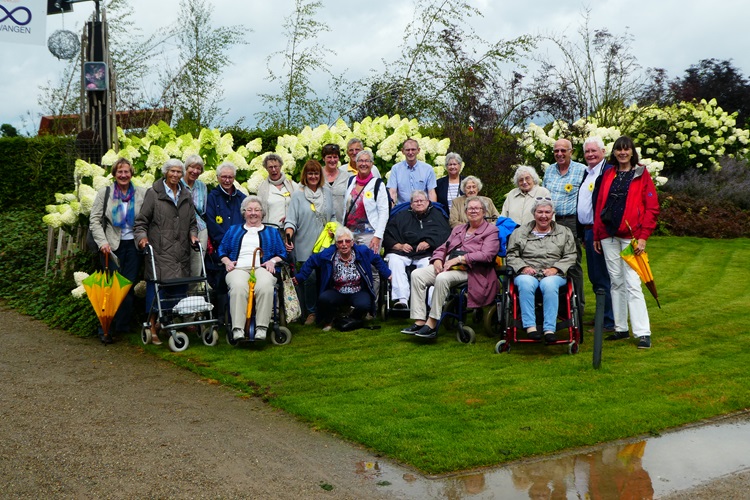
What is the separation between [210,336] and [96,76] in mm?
4201

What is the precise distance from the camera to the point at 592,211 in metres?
8.49

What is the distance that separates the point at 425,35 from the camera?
Answer: 15273mm

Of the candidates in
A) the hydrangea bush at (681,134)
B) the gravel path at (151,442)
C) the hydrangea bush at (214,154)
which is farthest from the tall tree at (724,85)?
the gravel path at (151,442)

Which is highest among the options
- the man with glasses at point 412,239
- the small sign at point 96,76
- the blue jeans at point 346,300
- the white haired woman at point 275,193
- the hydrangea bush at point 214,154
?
the small sign at point 96,76

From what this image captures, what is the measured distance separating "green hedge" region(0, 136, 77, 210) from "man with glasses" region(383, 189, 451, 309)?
28.8ft

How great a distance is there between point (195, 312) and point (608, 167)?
4141mm

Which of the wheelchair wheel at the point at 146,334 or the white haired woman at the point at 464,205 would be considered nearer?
the wheelchair wheel at the point at 146,334

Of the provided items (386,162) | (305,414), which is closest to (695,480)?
(305,414)

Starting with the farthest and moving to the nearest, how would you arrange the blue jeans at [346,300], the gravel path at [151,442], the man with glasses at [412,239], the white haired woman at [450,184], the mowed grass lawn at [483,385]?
the white haired woman at [450,184] < the man with glasses at [412,239] < the blue jeans at [346,300] < the mowed grass lawn at [483,385] < the gravel path at [151,442]

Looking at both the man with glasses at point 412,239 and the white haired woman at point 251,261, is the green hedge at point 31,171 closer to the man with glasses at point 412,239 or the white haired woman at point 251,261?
the white haired woman at point 251,261

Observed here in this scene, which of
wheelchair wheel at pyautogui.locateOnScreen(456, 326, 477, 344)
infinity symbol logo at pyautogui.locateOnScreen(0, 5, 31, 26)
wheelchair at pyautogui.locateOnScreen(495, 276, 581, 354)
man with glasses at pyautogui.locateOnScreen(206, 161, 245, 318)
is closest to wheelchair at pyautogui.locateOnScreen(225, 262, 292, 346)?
man with glasses at pyautogui.locateOnScreen(206, 161, 245, 318)

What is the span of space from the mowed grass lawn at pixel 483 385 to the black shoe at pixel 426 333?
0.37 feet

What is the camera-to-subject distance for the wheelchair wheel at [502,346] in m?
7.93

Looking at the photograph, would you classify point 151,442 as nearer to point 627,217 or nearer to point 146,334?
point 146,334
